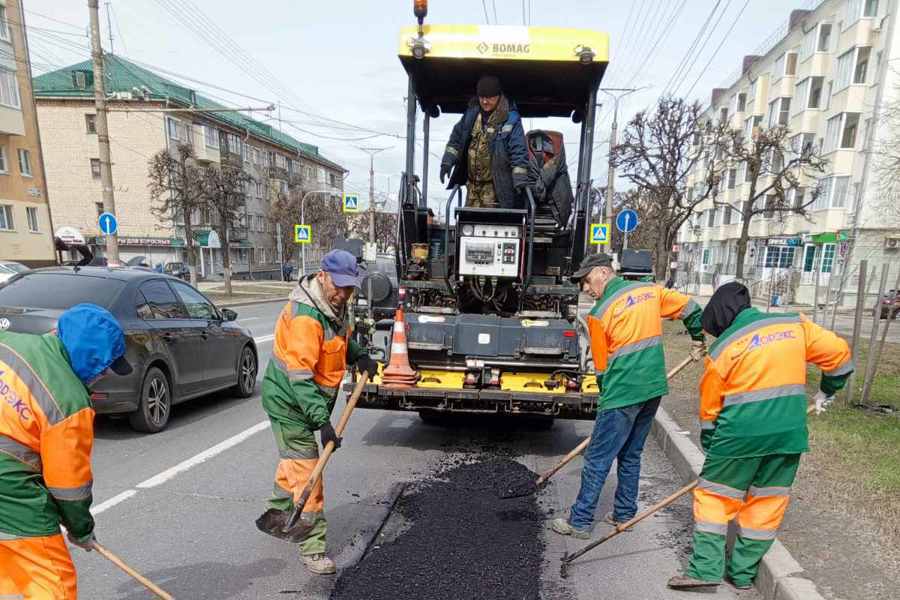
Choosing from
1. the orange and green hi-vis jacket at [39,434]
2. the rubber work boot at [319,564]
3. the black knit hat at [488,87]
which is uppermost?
the black knit hat at [488,87]

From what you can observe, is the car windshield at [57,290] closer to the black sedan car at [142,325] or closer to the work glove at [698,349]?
the black sedan car at [142,325]

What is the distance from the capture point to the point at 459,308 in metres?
5.55

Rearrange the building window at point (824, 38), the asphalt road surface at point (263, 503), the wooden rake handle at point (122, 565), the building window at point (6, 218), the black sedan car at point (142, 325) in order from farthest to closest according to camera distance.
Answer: the building window at point (824, 38) < the building window at point (6, 218) < the black sedan car at point (142, 325) < the asphalt road surface at point (263, 503) < the wooden rake handle at point (122, 565)

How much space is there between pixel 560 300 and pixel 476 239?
1.13 m

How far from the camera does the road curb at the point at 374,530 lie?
123 inches

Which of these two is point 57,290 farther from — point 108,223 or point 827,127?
point 827,127

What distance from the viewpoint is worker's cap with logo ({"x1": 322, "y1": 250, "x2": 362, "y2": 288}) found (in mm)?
2895

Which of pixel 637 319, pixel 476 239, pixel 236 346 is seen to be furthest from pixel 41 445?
pixel 236 346

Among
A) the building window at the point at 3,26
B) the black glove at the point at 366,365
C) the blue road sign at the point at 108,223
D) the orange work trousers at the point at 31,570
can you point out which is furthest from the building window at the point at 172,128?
the orange work trousers at the point at 31,570

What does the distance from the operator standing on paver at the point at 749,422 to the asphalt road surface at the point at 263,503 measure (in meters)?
0.31

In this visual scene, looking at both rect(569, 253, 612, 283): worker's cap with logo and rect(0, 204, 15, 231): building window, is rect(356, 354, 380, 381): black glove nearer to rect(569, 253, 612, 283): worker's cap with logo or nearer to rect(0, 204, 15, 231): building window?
rect(569, 253, 612, 283): worker's cap with logo

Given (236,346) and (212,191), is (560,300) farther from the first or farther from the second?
(212,191)

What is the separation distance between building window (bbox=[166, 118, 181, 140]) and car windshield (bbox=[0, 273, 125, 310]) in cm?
3435

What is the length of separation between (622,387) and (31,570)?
3002mm
